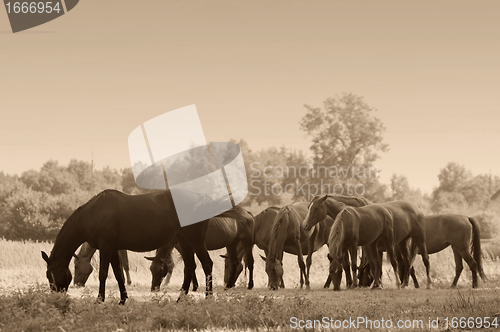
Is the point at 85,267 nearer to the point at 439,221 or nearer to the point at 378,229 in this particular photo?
the point at 378,229

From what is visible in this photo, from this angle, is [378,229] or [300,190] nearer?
[378,229]

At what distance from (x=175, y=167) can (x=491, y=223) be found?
34283mm

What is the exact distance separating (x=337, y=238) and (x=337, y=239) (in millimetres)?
26

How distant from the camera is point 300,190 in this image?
50.1 m

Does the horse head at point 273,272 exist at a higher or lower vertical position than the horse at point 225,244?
lower

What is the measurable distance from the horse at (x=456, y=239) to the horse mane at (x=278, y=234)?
9.42 feet

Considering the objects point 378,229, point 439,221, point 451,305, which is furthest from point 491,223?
point 451,305

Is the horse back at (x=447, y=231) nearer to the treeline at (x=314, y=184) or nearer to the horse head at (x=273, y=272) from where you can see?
the horse head at (x=273, y=272)

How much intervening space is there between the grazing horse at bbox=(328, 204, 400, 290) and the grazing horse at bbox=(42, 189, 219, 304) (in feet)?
13.3

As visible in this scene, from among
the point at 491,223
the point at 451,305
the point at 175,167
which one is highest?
the point at 451,305

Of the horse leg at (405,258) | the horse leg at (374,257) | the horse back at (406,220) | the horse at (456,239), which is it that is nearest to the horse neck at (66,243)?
the horse leg at (374,257)

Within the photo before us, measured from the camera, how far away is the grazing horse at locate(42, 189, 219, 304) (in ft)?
33.8

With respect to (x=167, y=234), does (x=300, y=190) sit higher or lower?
lower

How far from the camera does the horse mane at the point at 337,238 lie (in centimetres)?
1371
